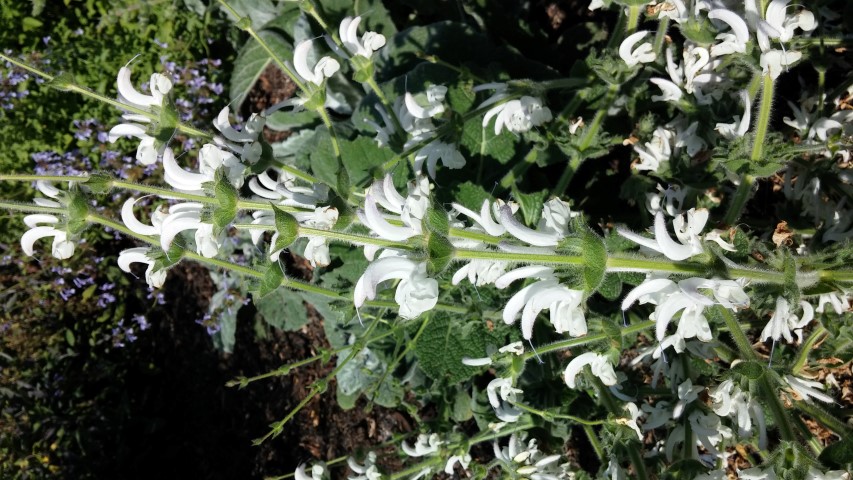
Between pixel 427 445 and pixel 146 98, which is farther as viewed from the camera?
pixel 427 445

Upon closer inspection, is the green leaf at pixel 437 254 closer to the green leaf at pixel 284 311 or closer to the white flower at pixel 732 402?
the white flower at pixel 732 402

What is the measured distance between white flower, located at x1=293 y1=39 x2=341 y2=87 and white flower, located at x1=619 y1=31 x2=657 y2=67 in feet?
1.82

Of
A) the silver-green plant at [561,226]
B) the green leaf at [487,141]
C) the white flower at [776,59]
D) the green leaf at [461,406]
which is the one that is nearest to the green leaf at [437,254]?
the silver-green plant at [561,226]

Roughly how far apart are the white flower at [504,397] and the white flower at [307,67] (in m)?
0.69

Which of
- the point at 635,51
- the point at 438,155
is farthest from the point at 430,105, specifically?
the point at 635,51

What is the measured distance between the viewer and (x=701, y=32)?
1221 mm

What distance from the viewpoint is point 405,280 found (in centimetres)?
93

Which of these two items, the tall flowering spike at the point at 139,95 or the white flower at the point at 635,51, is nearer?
the tall flowering spike at the point at 139,95

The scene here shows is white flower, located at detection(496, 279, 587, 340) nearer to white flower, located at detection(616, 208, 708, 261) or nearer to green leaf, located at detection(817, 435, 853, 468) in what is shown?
white flower, located at detection(616, 208, 708, 261)

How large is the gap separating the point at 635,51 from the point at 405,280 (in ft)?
2.41

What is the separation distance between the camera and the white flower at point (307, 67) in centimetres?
126

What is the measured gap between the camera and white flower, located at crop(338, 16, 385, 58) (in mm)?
1354

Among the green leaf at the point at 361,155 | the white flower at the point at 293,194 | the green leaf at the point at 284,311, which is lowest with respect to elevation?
the green leaf at the point at 284,311

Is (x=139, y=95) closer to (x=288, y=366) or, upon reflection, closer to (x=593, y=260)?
(x=288, y=366)
